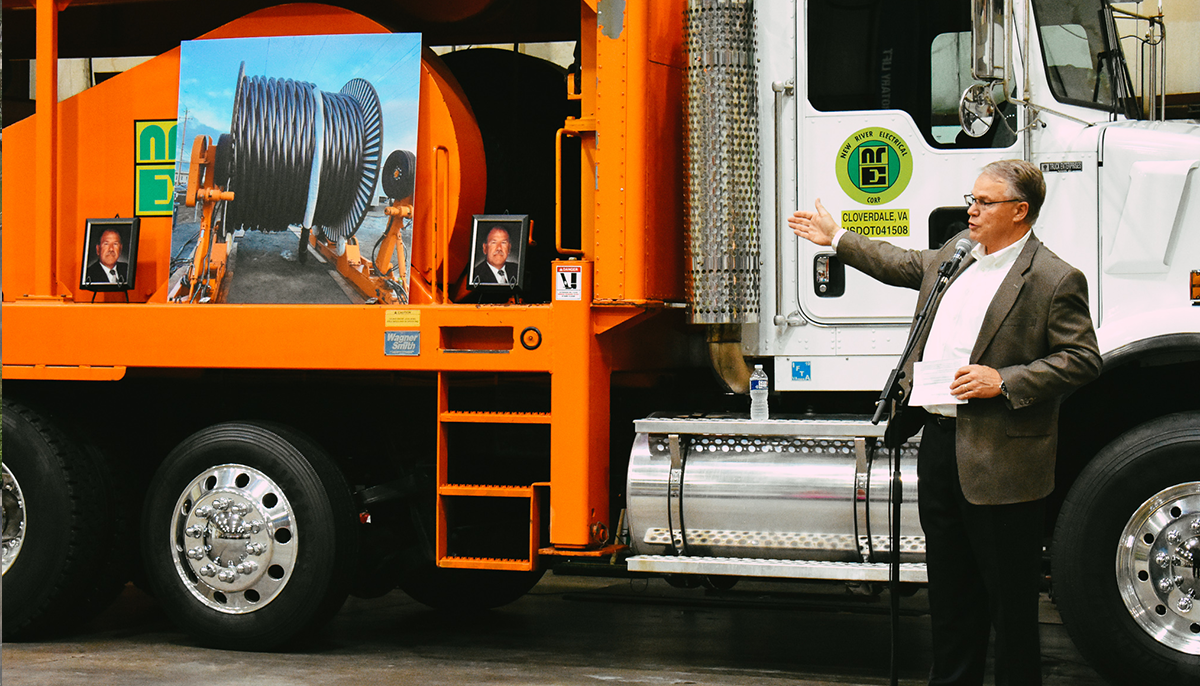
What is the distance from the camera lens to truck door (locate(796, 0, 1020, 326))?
17.3ft

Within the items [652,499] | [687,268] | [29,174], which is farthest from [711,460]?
[29,174]

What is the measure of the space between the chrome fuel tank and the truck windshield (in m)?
1.66

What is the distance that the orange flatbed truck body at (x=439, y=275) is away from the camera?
211 inches

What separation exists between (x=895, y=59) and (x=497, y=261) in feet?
6.25

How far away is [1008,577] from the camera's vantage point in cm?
388

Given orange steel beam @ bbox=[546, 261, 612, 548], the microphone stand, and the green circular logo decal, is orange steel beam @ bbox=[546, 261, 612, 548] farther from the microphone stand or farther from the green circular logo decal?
the microphone stand

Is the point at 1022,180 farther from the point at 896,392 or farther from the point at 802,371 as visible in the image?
the point at 802,371

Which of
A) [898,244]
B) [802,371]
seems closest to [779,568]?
[802,371]

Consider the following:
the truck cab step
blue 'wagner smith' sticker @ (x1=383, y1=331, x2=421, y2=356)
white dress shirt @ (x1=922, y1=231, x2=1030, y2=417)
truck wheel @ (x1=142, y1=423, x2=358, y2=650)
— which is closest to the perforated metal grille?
the truck cab step

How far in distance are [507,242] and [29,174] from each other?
265 cm

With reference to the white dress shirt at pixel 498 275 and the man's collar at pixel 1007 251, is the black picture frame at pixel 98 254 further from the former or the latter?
the man's collar at pixel 1007 251

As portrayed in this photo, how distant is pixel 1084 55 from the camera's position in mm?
5414

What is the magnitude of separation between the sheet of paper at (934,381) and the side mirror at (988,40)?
1.34 m

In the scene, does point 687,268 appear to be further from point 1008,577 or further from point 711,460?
point 1008,577
